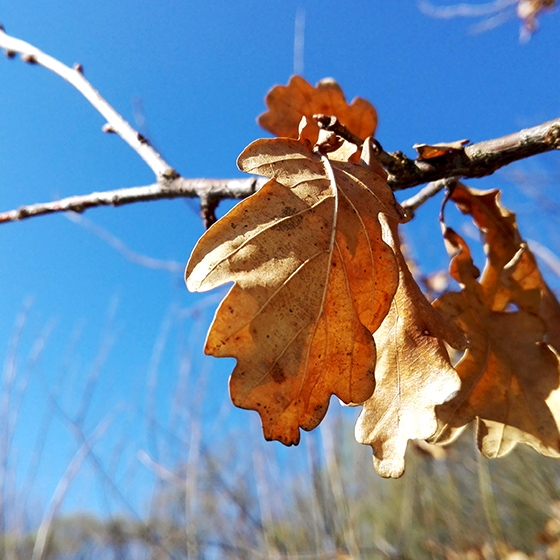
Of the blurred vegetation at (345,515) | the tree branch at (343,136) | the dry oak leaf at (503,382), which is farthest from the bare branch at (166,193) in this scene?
the blurred vegetation at (345,515)

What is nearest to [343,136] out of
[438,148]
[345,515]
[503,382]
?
[438,148]

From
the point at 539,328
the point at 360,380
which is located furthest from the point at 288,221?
the point at 539,328

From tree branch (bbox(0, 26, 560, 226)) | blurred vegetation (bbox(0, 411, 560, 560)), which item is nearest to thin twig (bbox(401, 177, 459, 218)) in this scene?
tree branch (bbox(0, 26, 560, 226))

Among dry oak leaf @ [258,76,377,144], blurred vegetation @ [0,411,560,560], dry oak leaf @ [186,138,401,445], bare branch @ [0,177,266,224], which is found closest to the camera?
dry oak leaf @ [186,138,401,445]

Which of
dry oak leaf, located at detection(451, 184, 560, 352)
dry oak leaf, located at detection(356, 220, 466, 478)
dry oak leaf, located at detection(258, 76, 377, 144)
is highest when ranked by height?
dry oak leaf, located at detection(258, 76, 377, 144)

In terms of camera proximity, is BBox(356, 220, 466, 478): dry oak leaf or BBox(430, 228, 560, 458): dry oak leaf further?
BBox(430, 228, 560, 458): dry oak leaf

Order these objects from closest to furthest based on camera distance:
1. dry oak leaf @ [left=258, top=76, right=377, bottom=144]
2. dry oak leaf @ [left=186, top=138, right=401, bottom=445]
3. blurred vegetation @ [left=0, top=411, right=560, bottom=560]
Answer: dry oak leaf @ [left=186, top=138, right=401, bottom=445], dry oak leaf @ [left=258, top=76, right=377, bottom=144], blurred vegetation @ [left=0, top=411, right=560, bottom=560]

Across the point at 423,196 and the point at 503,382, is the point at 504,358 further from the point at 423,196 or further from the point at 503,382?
the point at 423,196

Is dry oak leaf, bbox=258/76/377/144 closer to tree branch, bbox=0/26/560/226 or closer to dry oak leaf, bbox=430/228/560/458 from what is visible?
tree branch, bbox=0/26/560/226

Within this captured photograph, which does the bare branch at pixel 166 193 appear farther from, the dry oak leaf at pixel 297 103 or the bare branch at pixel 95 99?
the dry oak leaf at pixel 297 103
